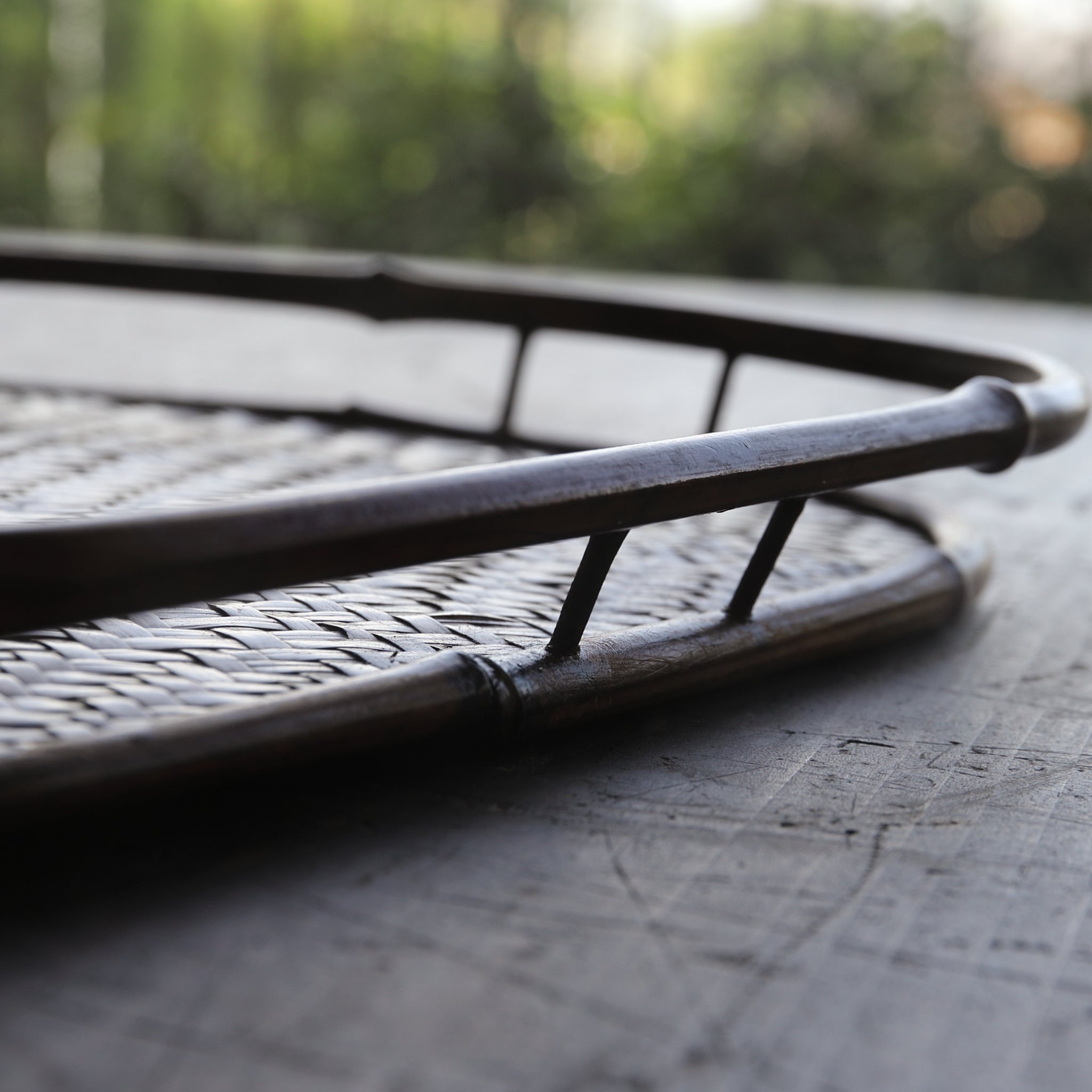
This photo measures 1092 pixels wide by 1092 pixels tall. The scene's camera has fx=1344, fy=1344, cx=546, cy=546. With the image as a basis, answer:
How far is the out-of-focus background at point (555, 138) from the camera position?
8867mm

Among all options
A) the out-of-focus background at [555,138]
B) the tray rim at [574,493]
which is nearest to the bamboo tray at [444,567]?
the tray rim at [574,493]

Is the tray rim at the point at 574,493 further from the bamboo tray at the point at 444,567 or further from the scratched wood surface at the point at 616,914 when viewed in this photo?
the scratched wood surface at the point at 616,914

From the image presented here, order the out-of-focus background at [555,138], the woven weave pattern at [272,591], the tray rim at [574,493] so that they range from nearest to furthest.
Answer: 1. the tray rim at [574,493]
2. the woven weave pattern at [272,591]
3. the out-of-focus background at [555,138]

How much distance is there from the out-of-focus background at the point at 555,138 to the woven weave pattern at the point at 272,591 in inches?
315

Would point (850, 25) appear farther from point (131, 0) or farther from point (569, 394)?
point (569, 394)

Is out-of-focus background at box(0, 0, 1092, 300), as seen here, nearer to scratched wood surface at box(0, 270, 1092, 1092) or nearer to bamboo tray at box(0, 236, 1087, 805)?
bamboo tray at box(0, 236, 1087, 805)

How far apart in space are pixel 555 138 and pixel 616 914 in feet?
29.8

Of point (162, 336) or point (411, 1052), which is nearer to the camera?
point (411, 1052)

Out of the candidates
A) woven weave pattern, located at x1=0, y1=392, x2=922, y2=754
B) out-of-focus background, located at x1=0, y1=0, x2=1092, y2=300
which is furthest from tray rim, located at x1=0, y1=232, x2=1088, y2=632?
out-of-focus background, located at x1=0, y1=0, x2=1092, y2=300

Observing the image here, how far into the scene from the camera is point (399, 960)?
0.58m

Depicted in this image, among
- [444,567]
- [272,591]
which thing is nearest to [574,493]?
[272,591]

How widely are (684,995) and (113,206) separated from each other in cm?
943

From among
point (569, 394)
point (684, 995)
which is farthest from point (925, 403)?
point (569, 394)

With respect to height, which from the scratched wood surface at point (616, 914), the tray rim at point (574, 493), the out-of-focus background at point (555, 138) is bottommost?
the out-of-focus background at point (555, 138)
